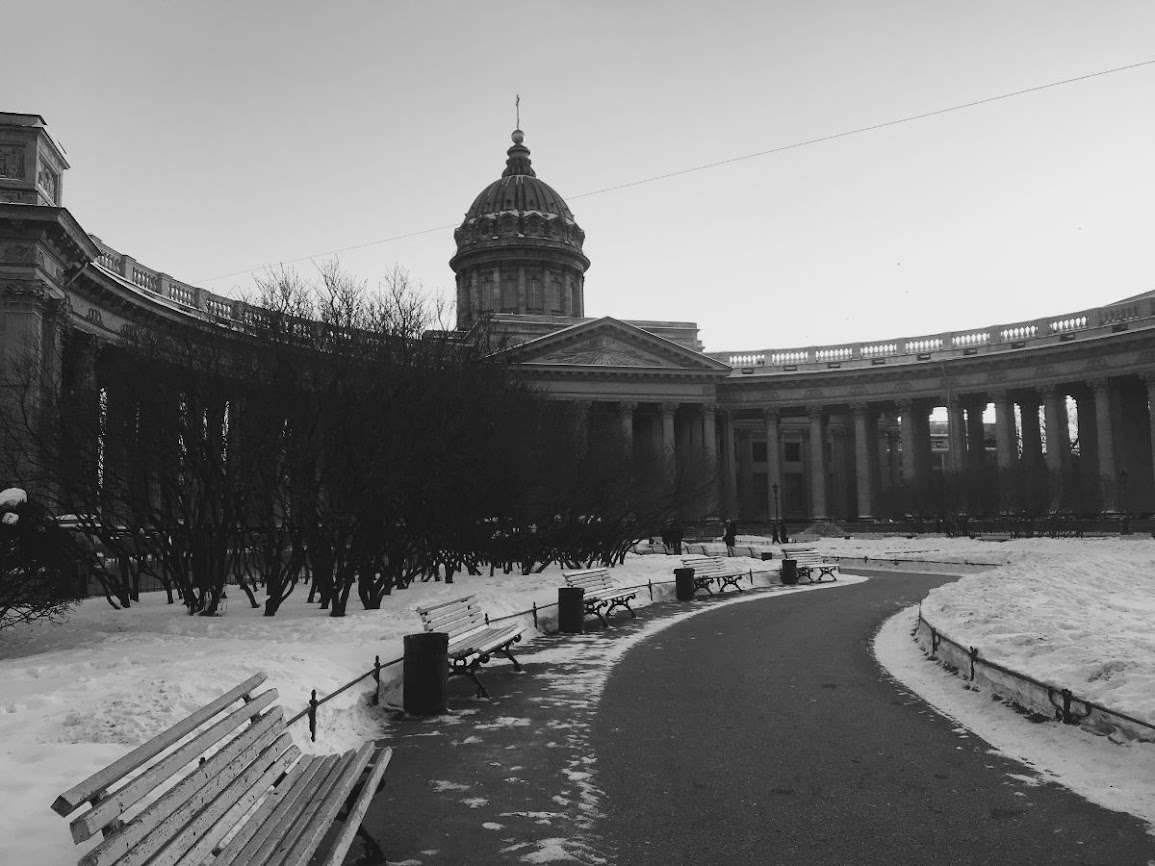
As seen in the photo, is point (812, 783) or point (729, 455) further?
point (729, 455)

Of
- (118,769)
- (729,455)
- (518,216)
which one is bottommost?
(118,769)

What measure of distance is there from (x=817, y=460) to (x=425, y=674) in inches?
2487

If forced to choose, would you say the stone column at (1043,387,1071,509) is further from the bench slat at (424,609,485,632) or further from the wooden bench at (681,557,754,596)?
the bench slat at (424,609,485,632)

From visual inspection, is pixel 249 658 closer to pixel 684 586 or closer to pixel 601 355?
pixel 684 586

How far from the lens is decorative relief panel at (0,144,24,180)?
2753 centimetres

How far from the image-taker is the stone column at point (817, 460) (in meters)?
68.6

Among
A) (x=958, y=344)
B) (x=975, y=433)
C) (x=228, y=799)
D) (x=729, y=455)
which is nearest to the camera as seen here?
(x=228, y=799)

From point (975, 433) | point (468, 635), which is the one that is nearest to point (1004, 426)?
point (975, 433)

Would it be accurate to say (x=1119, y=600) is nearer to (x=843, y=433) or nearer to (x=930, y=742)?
(x=930, y=742)

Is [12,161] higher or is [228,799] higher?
[12,161]

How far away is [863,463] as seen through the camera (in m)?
66.0

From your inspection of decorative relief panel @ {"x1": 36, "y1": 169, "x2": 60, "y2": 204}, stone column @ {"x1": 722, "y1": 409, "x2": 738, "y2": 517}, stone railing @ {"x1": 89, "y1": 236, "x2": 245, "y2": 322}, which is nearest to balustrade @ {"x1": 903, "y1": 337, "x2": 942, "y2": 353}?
stone column @ {"x1": 722, "y1": 409, "x2": 738, "y2": 517}

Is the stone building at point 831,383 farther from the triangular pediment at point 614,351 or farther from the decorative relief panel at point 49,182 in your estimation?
the decorative relief panel at point 49,182

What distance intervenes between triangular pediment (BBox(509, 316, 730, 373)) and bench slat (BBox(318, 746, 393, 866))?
5855cm
